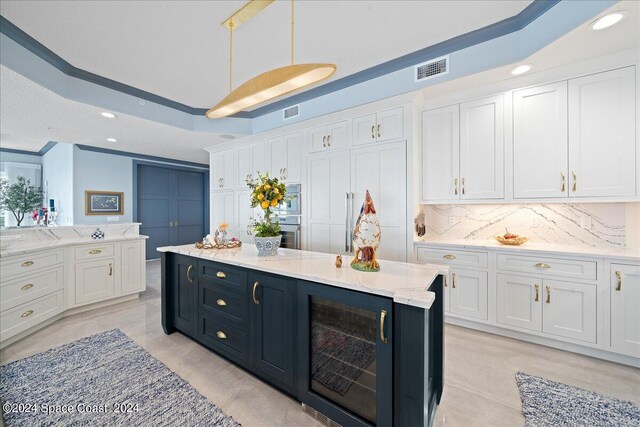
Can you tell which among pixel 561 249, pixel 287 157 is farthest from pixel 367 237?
pixel 287 157

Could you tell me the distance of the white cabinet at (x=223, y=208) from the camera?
493cm

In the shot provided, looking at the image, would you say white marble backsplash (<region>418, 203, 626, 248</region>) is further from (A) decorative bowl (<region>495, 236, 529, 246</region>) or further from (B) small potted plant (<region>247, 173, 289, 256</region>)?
(B) small potted plant (<region>247, 173, 289, 256</region>)

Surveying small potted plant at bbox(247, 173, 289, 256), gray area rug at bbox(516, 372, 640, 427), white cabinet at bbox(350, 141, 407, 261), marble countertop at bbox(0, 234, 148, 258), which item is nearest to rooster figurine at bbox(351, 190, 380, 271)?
small potted plant at bbox(247, 173, 289, 256)

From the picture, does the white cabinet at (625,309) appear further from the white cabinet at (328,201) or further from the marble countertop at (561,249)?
the white cabinet at (328,201)

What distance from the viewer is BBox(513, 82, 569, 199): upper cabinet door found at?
2.47 m

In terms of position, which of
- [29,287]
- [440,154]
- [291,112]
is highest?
[291,112]

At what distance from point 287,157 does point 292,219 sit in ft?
3.17

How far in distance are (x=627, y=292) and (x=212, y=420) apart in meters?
3.28

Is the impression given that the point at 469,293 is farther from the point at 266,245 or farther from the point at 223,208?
the point at 223,208

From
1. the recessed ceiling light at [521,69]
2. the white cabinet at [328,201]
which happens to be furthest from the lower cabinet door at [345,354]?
the recessed ceiling light at [521,69]

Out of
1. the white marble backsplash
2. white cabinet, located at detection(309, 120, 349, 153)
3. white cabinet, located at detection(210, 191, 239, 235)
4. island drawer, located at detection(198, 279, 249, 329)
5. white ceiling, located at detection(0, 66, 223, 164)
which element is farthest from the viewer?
white cabinet, located at detection(210, 191, 239, 235)

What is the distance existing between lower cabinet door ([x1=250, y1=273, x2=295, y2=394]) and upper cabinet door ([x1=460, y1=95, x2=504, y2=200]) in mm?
2362

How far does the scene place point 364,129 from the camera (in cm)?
328

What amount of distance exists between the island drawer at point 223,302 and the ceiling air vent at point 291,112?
270cm
